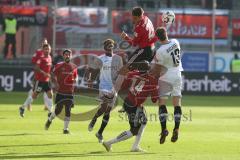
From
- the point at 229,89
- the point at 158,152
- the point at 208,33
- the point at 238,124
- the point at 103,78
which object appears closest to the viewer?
the point at 158,152

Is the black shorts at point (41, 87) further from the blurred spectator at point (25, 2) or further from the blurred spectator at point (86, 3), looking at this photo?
the blurred spectator at point (86, 3)

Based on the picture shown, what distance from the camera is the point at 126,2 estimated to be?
4475cm

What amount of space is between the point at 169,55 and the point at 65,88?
17.3ft

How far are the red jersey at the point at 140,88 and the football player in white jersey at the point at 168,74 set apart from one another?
0.19 m

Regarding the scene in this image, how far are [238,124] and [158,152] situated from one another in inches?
326

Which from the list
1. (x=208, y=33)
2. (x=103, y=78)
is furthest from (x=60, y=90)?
(x=208, y=33)

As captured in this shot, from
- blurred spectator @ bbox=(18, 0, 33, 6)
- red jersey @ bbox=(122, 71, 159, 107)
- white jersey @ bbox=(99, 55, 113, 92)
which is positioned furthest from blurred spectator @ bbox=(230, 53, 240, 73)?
red jersey @ bbox=(122, 71, 159, 107)

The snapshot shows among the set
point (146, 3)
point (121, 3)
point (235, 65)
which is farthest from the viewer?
point (121, 3)

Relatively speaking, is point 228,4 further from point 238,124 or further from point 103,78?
point 103,78

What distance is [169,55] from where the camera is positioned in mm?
17422

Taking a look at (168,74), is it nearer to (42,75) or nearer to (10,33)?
(42,75)

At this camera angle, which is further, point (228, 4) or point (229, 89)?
point (228, 4)

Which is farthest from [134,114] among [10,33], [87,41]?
[87,41]

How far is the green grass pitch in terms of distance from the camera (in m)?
16.4
